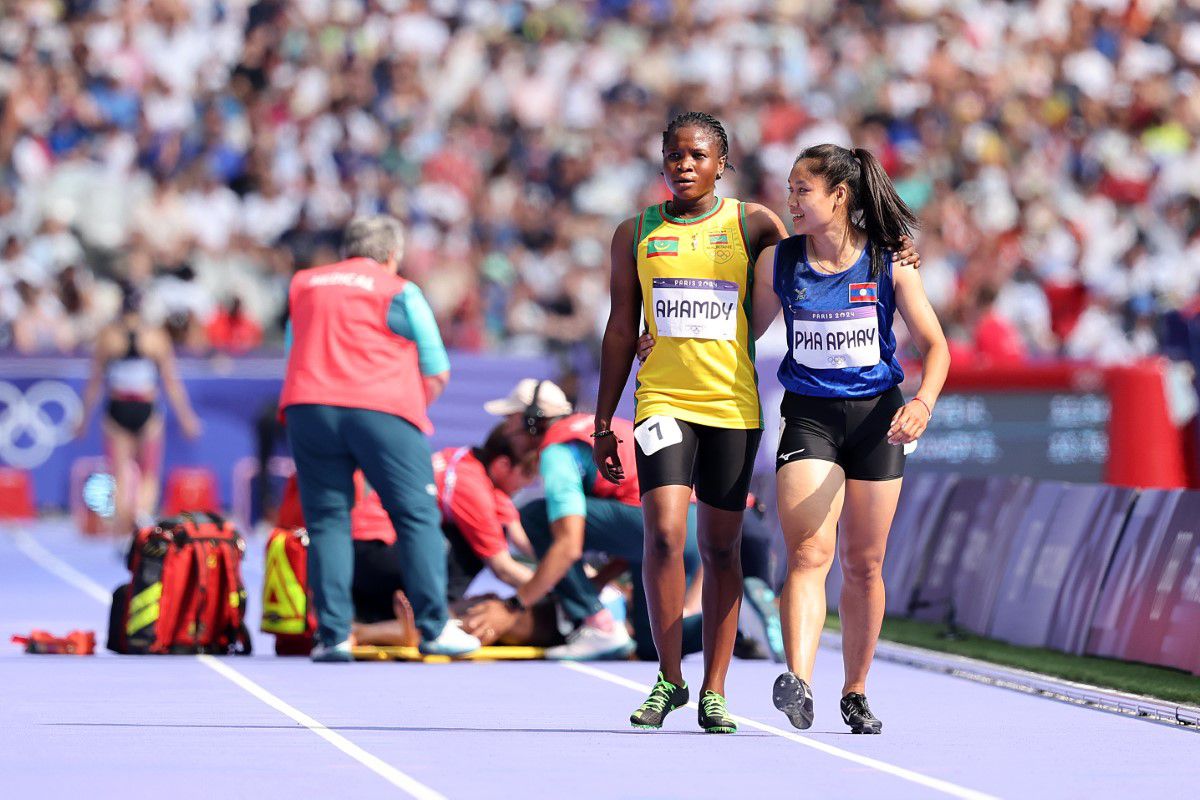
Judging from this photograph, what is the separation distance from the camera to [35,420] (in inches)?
854

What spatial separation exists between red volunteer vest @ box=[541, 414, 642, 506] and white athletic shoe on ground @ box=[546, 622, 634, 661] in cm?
70

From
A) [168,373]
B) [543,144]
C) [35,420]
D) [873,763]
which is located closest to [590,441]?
[873,763]

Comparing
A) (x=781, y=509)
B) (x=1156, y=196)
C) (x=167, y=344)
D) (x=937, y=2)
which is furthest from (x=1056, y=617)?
(x=937, y=2)

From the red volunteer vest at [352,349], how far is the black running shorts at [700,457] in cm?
322

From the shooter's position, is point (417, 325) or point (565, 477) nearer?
point (565, 477)

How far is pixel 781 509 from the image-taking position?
→ 7785 mm

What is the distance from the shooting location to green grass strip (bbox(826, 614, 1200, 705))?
380 inches

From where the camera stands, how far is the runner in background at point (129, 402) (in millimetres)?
20250

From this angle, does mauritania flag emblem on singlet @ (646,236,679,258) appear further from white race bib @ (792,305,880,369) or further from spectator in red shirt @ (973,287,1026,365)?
spectator in red shirt @ (973,287,1026,365)

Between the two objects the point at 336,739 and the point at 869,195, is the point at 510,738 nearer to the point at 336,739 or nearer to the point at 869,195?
the point at 336,739

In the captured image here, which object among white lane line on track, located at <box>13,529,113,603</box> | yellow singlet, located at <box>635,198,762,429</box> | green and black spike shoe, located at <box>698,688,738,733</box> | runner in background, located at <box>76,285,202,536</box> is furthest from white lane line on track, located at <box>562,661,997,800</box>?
runner in background, located at <box>76,285,202,536</box>

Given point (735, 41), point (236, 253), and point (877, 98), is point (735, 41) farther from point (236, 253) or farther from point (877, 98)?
point (236, 253)

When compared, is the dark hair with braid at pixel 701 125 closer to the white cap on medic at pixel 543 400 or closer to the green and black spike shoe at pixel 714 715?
the green and black spike shoe at pixel 714 715

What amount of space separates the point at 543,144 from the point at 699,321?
62.9ft
